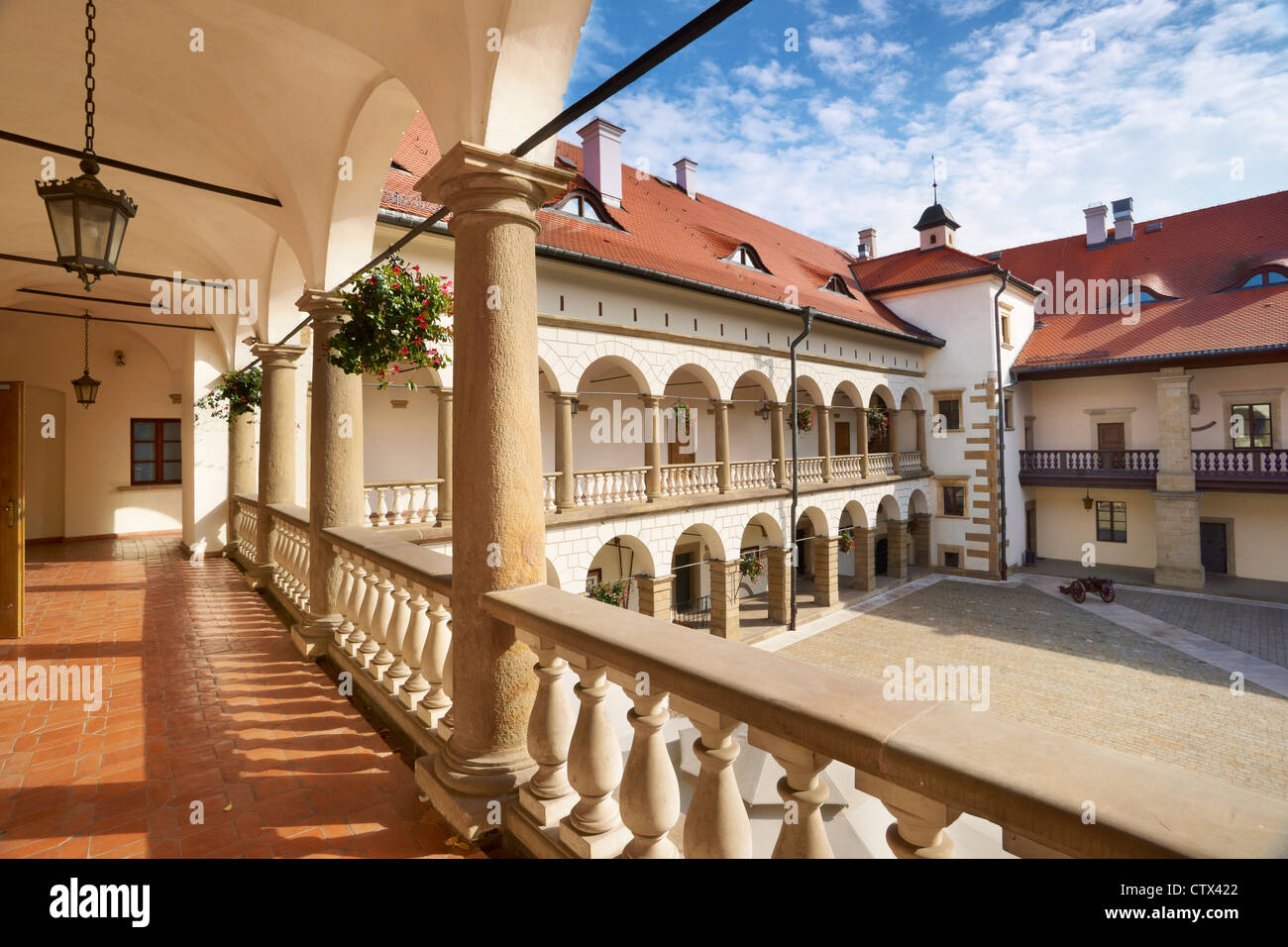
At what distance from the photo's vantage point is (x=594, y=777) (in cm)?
212

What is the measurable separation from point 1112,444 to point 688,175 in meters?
16.9

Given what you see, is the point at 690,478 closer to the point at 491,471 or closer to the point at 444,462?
the point at 444,462

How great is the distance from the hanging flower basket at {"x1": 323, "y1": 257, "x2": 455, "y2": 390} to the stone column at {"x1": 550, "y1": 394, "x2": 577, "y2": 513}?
24.3 ft

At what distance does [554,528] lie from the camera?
11758 mm

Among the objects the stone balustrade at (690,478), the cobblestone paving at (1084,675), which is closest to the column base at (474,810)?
the cobblestone paving at (1084,675)

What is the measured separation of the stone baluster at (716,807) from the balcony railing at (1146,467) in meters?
23.6

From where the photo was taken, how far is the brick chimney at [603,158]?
15.5 meters

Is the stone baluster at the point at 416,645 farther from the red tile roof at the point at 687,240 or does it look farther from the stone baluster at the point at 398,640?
the red tile roof at the point at 687,240

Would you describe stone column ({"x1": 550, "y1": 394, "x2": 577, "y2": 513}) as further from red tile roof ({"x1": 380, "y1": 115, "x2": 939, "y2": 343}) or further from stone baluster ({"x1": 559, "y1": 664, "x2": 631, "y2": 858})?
stone baluster ({"x1": 559, "y1": 664, "x2": 631, "y2": 858})

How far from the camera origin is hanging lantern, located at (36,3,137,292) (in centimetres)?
376

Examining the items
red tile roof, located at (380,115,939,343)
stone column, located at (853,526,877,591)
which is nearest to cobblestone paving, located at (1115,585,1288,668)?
stone column, located at (853,526,877,591)

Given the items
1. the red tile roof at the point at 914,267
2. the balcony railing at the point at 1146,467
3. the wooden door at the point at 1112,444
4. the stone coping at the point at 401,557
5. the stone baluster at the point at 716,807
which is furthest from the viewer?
the red tile roof at the point at 914,267

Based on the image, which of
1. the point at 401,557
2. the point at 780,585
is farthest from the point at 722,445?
the point at 401,557

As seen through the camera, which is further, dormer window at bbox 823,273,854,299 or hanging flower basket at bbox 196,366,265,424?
dormer window at bbox 823,273,854,299
